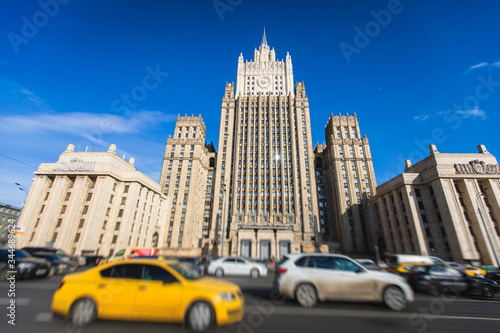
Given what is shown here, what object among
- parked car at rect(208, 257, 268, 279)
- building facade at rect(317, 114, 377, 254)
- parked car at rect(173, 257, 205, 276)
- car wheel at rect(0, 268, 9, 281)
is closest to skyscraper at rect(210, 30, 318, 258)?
building facade at rect(317, 114, 377, 254)

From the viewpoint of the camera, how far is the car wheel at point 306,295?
22.3ft

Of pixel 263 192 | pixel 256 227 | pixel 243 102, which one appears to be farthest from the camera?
pixel 243 102

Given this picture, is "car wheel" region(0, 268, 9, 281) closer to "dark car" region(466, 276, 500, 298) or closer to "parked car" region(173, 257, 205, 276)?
"parked car" region(173, 257, 205, 276)

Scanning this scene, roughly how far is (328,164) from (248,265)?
54.9 meters

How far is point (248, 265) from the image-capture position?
656 inches

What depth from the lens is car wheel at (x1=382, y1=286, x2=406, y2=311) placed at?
664 centimetres

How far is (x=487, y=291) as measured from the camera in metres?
10.4

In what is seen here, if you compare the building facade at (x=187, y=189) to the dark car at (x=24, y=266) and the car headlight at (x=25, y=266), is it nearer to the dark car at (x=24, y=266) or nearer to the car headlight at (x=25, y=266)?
the dark car at (x=24, y=266)

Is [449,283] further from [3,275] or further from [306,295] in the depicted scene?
[3,275]

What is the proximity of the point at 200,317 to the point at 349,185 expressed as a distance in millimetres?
58871

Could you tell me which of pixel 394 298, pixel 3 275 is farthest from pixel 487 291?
pixel 3 275

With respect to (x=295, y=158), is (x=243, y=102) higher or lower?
higher

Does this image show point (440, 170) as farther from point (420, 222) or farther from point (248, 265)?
point (248, 265)

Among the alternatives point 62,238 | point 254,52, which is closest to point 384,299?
point 62,238
